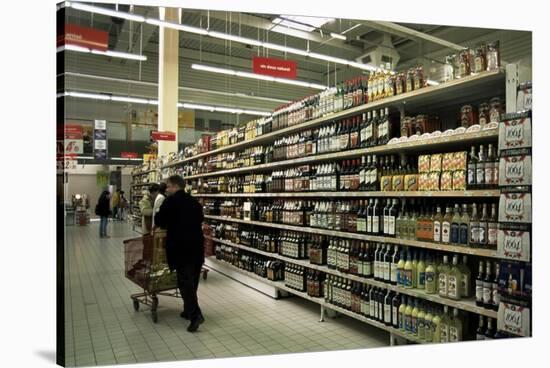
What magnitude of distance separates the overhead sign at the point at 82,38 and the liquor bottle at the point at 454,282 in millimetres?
3747

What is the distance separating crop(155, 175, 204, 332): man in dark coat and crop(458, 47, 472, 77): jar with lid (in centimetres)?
304

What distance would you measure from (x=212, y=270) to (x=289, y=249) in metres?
3.08

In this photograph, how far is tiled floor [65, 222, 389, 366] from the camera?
3.85 metres

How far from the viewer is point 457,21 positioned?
3.99m

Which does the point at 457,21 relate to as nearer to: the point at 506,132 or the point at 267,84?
the point at 506,132

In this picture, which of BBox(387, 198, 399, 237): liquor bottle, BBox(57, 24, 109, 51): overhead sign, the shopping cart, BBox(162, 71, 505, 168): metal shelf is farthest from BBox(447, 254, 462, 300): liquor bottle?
BBox(57, 24, 109, 51): overhead sign

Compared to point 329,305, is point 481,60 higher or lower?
higher

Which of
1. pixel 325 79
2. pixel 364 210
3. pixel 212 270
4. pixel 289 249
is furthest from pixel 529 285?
pixel 325 79

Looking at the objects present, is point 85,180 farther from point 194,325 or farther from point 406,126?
point 406,126

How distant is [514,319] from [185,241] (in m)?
3.19

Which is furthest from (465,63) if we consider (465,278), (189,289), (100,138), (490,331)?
(100,138)

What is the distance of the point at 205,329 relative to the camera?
4.48 m

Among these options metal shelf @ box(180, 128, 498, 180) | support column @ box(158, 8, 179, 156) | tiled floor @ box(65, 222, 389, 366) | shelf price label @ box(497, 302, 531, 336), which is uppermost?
support column @ box(158, 8, 179, 156)

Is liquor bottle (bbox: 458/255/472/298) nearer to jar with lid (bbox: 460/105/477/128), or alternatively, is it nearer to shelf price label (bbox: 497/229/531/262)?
shelf price label (bbox: 497/229/531/262)
